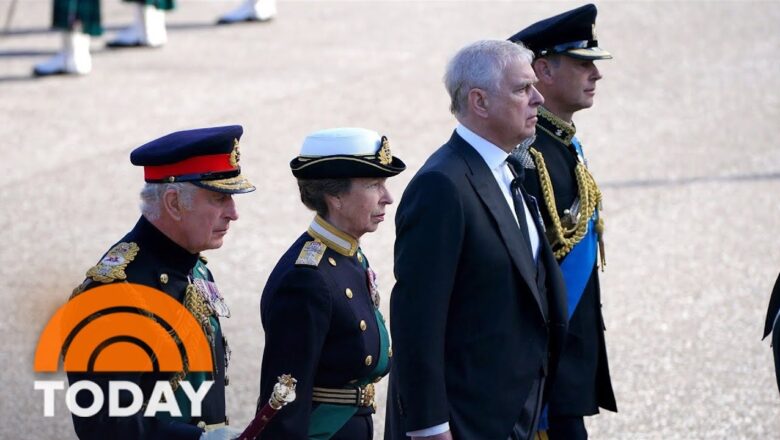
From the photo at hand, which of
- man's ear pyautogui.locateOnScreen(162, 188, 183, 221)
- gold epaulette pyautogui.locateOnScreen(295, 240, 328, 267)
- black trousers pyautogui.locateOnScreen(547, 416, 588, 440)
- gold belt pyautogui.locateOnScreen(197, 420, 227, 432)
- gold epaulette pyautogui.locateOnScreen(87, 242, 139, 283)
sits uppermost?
man's ear pyautogui.locateOnScreen(162, 188, 183, 221)

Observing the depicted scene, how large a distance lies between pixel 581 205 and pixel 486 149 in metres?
0.89

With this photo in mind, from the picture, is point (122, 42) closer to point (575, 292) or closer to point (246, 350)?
point (246, 350)

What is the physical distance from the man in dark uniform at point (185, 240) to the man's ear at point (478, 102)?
2.31ft

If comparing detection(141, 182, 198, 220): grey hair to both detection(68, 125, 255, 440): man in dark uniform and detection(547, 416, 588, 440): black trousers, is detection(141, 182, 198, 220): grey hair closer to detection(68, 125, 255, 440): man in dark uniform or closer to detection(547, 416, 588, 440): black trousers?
detection(68, 125, 255, 440): man in dark uniform

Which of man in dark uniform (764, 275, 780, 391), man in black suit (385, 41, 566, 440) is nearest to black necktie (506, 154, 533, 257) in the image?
man in black suit (385, 41, 566, 440)

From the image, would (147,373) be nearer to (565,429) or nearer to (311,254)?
(311,254)

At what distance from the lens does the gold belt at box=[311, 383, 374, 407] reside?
410cm

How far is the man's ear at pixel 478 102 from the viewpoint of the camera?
4.27m

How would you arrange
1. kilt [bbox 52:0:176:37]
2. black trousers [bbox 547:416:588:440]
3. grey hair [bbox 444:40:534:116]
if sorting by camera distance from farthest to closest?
kilt [bbox 52:0:176:37], black trousers [bbox 547:416:588:440], grey hair [bbox 444:40:534:116]

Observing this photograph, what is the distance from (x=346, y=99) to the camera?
38.7 ft

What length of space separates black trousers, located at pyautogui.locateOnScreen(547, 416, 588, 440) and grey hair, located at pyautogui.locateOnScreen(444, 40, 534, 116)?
1203 millimetres

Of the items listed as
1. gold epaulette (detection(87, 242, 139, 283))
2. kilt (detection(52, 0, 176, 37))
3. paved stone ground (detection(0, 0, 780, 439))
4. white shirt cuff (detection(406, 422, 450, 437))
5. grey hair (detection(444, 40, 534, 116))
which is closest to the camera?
gold epaulette (detection(87, 242, 139, 283))

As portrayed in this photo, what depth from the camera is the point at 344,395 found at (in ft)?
13.5

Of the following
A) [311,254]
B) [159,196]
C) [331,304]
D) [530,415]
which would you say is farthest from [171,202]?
[530,415]
